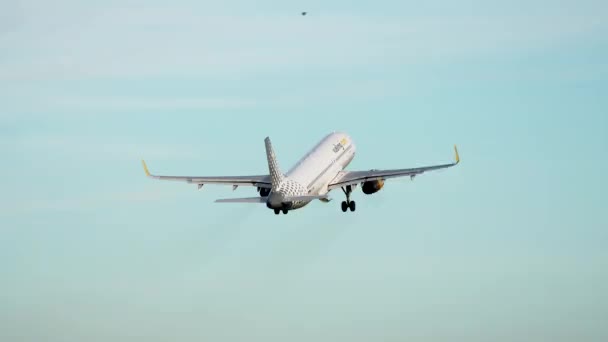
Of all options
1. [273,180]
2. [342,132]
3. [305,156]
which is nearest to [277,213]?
[273,180]

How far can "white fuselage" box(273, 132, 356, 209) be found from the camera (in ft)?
471

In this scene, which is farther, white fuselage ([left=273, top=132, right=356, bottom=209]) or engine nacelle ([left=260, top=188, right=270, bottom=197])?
engine nacelle ([left=260, top=188, right=270, bottom=197])

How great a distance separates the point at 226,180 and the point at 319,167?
33.1ft

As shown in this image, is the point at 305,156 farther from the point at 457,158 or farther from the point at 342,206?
the point at 457,158

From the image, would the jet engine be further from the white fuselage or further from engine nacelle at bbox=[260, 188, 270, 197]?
the white fuselage

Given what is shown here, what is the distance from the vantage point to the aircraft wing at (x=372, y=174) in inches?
5910

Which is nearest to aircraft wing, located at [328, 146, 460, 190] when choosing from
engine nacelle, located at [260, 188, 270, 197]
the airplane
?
the airplane

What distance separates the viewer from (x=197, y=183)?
149 metres

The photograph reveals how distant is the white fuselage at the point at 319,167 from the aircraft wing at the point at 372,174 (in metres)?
0.82

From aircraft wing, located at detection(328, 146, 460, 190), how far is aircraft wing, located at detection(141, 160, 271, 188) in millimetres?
8381

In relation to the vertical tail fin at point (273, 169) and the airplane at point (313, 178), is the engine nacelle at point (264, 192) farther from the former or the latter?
the vertical tail fin at point (273, 169)

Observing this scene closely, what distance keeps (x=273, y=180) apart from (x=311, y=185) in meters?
7.92

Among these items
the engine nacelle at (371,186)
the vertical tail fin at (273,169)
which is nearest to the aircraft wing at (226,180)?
the vertical tail fin at (273,169)

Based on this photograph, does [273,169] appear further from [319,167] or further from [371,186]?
[371,186]
